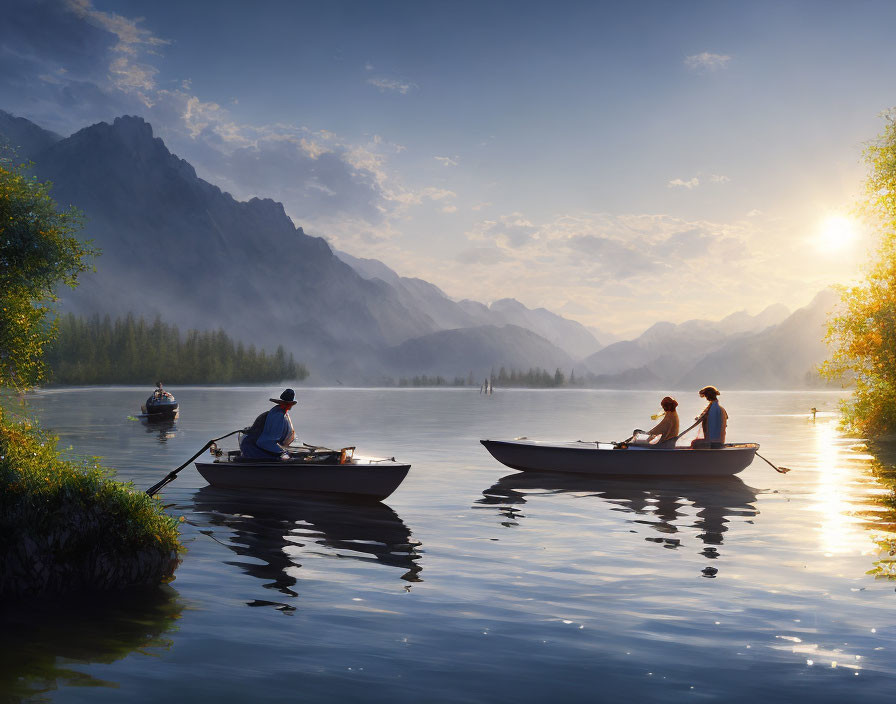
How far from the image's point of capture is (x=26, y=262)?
2211 centimetres

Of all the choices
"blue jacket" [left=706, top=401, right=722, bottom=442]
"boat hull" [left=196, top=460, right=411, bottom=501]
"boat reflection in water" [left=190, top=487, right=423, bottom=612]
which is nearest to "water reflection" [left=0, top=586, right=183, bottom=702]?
"boat reflection in water" [left=190, top=487, right=423, bottom=612]

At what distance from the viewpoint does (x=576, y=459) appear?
28.1 m

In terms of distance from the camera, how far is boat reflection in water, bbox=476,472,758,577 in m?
19.2

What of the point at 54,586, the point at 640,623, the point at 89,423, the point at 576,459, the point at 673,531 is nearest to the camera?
the point at 640,623

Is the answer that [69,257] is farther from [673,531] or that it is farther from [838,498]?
[838,498]

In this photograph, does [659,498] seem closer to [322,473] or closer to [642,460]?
[642,460]

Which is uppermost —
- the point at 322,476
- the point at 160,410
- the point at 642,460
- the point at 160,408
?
the point at 642,460

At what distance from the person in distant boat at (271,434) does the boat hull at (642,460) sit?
9819 mm

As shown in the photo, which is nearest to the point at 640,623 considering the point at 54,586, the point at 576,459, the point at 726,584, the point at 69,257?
the point at 726,584

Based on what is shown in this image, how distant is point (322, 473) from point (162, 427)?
39.6 meters

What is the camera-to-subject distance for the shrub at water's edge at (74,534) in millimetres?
12297

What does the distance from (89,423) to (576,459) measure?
157ft

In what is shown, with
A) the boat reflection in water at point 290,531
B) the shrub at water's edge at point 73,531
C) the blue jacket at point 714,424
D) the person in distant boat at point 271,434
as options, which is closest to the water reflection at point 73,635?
the shrub at water's edge at point 73,531

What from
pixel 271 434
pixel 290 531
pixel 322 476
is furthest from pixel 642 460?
pixel 290 531
